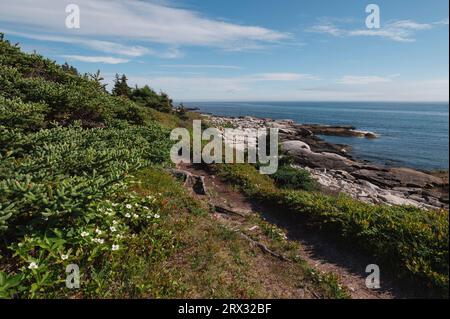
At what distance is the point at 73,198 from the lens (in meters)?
5.58

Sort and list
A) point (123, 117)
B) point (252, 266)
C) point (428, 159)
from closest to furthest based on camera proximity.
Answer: point (252, 266), point (123, 117), point (428, 159)

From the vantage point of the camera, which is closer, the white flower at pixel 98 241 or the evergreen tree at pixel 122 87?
the white flower at pixel 98 241

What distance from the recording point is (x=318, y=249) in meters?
8.55

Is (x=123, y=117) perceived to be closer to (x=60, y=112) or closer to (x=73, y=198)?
(x=60, y=112)

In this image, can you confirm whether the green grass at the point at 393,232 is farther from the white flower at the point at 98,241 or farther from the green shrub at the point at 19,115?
the green shrub at the point at 19,115

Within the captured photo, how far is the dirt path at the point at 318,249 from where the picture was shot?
Answer: 21.9ft

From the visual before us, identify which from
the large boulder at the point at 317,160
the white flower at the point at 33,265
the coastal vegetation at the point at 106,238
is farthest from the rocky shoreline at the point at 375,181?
the white flower at the point at 33,265

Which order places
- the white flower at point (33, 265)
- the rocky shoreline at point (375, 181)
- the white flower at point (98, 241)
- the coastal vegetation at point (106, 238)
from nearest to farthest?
the white flower at point (33, 265), the coastal vegetation at point (106, 238), the white flower at point (98, 241), the rocky shoreline at point (375, 181)

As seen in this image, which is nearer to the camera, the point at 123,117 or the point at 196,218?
the point at 196,218

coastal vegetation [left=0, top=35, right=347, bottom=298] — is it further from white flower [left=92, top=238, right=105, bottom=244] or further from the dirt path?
the dirt path

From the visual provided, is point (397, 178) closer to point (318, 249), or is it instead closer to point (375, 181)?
point (375, 181)
